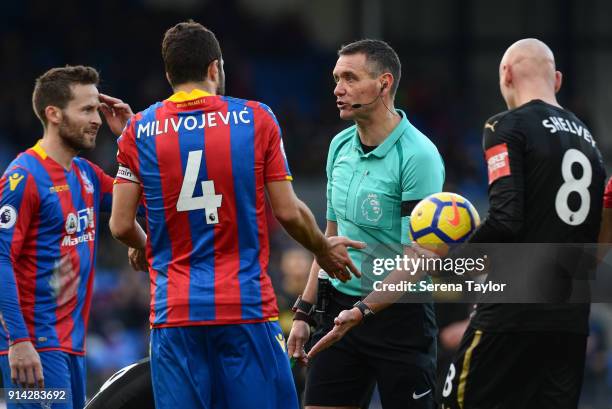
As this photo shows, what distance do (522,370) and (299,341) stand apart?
1338 mm

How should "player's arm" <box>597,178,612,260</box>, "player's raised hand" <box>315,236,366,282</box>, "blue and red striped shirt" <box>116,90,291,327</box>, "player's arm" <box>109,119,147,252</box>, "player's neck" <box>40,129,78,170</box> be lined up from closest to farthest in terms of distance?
"blue and red striped shirt" <box>116,90,291,327</box> → "player's arm" <box>109,119,147,252</box> → "player's raised hand" <box>315,236,366,282</box> → "player's arm" <box>597,178,612,260</box> → "player's neck" <box>40,129,78,170</box>

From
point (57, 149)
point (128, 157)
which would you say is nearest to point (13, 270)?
point (57, 149)

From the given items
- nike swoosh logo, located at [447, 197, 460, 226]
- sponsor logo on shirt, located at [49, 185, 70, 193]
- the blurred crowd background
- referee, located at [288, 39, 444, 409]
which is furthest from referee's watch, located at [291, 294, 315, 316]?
the blurred crowd background

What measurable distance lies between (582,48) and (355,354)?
48.4ft

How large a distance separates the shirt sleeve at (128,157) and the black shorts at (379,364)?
1.58 metres

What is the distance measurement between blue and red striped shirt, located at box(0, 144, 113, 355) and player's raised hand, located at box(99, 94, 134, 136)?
0.43 meters

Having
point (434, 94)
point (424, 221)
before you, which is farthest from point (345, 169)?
point (434, 94)

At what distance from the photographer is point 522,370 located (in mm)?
5500

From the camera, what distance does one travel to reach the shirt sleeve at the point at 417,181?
601cm

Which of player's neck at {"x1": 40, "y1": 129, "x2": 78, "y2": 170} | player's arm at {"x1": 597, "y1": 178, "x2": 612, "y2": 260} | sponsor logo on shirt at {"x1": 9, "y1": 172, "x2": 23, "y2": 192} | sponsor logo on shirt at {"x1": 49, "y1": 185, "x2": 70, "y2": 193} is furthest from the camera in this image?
player's neck at {"x1": 40, "y1": 129, "x2": 78, "y2": 170}

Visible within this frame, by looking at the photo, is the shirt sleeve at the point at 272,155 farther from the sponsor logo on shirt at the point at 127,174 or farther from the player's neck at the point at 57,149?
the player's neck at the point at 57,149

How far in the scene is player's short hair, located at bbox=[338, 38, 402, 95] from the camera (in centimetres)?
632

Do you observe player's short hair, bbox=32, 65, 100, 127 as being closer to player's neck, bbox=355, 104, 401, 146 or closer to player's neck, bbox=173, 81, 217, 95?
player's neck, bbox=173, 81, 217, 95

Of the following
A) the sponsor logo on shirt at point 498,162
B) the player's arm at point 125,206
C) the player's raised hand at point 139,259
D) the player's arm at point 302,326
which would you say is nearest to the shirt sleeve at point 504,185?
the sponsor logo on shirt at point 498,162
